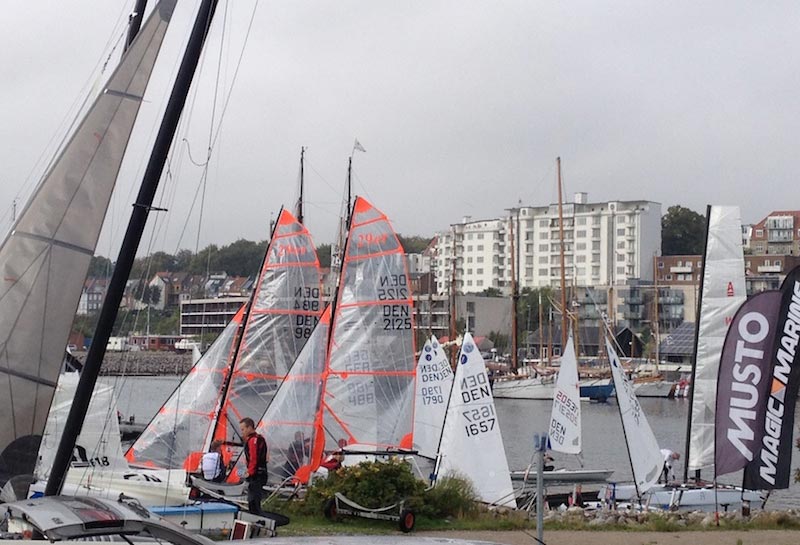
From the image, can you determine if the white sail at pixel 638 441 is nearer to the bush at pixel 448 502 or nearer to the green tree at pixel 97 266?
the bush at pixel 448 502

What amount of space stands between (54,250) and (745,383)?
9.04 m

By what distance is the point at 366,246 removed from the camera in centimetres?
2495

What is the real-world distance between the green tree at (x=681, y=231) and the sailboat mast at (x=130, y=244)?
140 metres

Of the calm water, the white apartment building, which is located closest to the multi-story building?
the white apartment building

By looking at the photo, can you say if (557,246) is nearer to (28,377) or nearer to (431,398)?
(431,398)

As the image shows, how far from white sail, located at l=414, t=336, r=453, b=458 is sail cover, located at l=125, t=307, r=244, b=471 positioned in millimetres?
4771

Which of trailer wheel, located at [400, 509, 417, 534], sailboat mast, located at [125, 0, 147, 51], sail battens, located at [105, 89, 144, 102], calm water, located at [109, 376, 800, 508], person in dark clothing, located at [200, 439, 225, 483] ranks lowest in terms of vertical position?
calm water, located at [109, 376, 800, 508]

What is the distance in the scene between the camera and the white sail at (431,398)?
2628 cm

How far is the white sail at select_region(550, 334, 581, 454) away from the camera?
2377cm

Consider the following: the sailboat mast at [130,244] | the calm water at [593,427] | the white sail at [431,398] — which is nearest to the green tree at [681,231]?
the calm water at [593,427]

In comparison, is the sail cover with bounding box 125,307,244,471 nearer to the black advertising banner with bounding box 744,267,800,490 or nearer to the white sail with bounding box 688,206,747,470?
the white sail with bounding box 688,206,747,470

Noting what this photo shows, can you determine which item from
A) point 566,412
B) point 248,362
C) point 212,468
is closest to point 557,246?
point 566,412

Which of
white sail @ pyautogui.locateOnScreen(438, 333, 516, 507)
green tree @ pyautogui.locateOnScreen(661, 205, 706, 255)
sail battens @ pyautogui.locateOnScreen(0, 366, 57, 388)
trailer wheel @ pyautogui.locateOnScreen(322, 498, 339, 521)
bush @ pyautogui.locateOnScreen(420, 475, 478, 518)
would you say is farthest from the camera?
green tree @ pyautogui.locateOnScreen(661, 205, 706, 255)

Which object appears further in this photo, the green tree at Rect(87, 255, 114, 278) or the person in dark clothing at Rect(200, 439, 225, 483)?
the person in dark clothing at Rect(200, 439, 225, 483)
